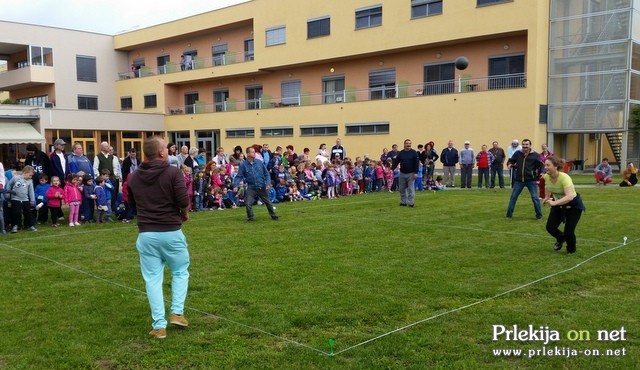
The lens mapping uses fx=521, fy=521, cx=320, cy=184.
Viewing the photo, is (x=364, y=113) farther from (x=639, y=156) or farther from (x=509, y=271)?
(x=509, y=271)

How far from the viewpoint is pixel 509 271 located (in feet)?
23.2

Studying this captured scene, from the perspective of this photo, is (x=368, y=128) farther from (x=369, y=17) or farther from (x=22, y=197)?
(x=22, y=197)

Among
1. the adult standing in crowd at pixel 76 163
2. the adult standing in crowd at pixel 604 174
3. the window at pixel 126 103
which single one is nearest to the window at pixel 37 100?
the window at pixel 126 103

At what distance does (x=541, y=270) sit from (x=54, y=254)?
7.63 m

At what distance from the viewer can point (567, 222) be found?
8062 mm

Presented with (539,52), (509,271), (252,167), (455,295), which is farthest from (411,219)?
(539,52)

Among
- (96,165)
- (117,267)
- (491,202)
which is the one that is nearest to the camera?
(117,267)

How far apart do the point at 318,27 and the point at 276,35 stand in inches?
146

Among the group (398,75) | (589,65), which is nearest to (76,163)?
(398,75)

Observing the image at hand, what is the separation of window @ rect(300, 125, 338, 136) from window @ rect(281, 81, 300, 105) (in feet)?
8.54

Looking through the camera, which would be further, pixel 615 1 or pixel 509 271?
pixel 615 1

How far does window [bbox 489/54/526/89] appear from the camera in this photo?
26406 millimetres

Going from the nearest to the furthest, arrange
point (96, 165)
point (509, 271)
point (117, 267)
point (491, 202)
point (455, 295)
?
point (455, 295) < point (509, 271) < point (117, 267) < point (96, 165) < point (491, 202)

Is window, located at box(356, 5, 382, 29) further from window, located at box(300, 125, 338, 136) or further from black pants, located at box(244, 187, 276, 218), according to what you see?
black pants, located at box(244, 187, 276, 218)
